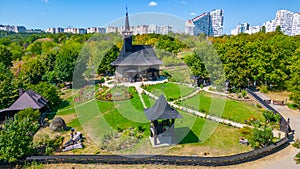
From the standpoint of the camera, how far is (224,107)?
26.1 meters

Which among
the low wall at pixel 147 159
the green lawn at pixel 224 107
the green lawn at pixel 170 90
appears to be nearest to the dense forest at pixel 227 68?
the green lawn at pixel 170 90

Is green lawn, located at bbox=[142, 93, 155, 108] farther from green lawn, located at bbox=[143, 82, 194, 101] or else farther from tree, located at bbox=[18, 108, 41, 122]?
tree, located at bbox=[18, 108, 41, 122]

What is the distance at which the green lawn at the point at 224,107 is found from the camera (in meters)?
23.5

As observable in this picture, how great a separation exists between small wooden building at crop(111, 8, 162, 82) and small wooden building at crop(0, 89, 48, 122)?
1560 cm

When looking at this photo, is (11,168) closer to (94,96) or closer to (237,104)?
(94,96)

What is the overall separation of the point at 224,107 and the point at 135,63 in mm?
17057

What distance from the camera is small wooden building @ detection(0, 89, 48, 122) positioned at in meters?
22.2

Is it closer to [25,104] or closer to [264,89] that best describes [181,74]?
[264,89]

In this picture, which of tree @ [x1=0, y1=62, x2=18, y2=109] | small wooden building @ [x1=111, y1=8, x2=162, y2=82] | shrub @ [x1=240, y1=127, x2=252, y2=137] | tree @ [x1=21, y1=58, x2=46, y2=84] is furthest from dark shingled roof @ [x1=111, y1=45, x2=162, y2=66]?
shrub @ [x1=240, y1=127, x2=252, y2=137]

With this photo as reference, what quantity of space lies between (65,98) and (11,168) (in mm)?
16378

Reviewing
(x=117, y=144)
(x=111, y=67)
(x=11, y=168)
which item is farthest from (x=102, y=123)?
(x=111, y=67)

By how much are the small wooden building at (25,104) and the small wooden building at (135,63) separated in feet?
51.2

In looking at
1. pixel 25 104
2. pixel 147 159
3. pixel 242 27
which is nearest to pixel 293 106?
pixel 147 159

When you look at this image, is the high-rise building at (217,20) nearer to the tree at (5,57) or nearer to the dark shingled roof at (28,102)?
the tree at (5,57)
